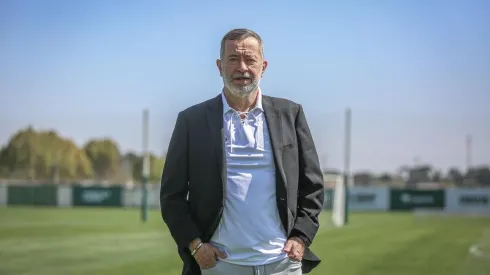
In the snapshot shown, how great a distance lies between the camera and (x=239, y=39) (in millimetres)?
3363

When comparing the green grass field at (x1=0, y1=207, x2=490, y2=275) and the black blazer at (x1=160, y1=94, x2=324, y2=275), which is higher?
the black blazer at (x1=160, y1=94, x2=324, y2=275)

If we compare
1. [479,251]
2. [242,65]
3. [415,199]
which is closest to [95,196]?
[415,199]

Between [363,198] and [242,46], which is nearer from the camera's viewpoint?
[242,46]

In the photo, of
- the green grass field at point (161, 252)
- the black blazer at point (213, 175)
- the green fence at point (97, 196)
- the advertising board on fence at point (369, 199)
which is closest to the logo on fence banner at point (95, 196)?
the green fence at point (97, 196)

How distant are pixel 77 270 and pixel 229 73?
394 inches

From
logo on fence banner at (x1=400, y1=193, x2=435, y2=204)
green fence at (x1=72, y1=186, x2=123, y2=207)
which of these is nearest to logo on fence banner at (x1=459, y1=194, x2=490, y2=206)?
logo on fence banner at (x1=400, y1=193, x2=435, y2=204)

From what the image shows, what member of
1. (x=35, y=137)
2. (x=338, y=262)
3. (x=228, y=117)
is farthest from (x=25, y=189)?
(x=35, y=137)

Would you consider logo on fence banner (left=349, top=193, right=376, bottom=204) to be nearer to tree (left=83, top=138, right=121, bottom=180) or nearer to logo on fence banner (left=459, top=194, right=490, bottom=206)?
logo on fence banner (left=459, top=194, right=490, bottom=206)

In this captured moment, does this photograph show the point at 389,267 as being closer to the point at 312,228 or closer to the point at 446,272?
the point at 446,272

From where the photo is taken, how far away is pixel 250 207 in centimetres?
330

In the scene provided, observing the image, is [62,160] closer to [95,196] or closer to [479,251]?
[95,196]

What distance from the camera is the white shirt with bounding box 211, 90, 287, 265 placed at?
130 inches

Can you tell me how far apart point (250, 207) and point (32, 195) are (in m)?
47.7

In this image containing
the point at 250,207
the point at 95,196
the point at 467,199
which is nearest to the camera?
the point at 250,207
